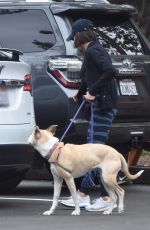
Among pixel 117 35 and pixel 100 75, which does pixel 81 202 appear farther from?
pixel 117 35

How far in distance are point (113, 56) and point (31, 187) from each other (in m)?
2.28

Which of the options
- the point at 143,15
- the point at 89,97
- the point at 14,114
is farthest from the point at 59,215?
the point at 143,15

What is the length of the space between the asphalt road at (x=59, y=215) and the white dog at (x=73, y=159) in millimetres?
242

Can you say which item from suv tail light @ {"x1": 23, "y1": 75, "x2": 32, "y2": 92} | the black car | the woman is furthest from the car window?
suv tail light @ {"x1": 23, "y1": 75, "x2": 32, "y2": 92}

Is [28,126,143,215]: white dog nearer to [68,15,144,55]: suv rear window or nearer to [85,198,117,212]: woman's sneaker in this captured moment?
[85,198,117,212]: woman's sneaker

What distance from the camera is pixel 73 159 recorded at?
8.74 metres

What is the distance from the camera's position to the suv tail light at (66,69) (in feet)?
32.6

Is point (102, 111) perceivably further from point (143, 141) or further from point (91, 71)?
point (143, 141)

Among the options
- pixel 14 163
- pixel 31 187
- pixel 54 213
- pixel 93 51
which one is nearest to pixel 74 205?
pixel 54 213

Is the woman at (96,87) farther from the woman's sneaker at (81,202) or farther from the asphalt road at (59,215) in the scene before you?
the asphalt road at (59,215)

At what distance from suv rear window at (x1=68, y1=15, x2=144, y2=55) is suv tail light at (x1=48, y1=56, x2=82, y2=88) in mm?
675

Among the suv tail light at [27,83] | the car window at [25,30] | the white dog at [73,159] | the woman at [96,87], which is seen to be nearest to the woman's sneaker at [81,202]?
A: the woman at [96,87]

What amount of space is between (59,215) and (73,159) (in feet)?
2.07

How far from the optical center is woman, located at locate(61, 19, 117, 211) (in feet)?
29.9
